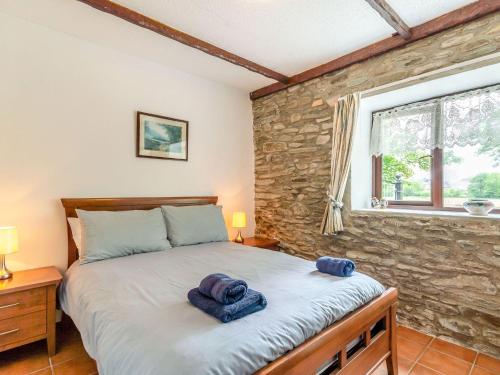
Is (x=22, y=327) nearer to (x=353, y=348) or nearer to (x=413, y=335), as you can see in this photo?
(x=353, y=348)

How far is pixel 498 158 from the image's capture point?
7.84 feet

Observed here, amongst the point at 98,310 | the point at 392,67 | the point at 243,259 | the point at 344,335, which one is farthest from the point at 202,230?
the point at 392,67

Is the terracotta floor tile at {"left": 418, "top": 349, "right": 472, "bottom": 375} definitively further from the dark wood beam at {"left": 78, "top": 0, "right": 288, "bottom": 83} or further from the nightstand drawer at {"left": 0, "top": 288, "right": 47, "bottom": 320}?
the dark wood beam at {"left": 78, "top": 0, "right": 288, "bottom": 83}

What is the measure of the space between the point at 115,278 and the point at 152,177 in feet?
4.74

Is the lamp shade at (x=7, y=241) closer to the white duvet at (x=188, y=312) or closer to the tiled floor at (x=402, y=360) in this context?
the white duvet at (x=188, y=312)

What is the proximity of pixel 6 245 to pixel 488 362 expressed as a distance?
3499 mm

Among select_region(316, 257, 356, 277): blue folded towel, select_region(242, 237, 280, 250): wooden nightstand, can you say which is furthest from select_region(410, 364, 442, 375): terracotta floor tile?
select_region(242, 237, 280, 250): wooden nightstand

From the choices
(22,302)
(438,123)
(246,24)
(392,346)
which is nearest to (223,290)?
(392,346)

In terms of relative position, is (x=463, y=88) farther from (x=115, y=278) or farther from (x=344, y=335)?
(x=115, y=278)

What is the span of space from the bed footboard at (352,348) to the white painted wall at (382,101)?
1390mm

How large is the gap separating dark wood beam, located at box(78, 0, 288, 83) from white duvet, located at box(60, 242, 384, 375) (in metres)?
1.87

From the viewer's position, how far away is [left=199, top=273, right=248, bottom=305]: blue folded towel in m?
1.23

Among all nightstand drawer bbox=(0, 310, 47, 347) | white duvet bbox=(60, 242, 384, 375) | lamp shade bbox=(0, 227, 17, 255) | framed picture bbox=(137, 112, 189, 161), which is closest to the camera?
white duvet bbox=(60, 242, 384, 375)

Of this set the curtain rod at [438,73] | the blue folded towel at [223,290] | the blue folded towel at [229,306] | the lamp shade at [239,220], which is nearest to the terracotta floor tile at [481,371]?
the blue folded towel at [229,306]
